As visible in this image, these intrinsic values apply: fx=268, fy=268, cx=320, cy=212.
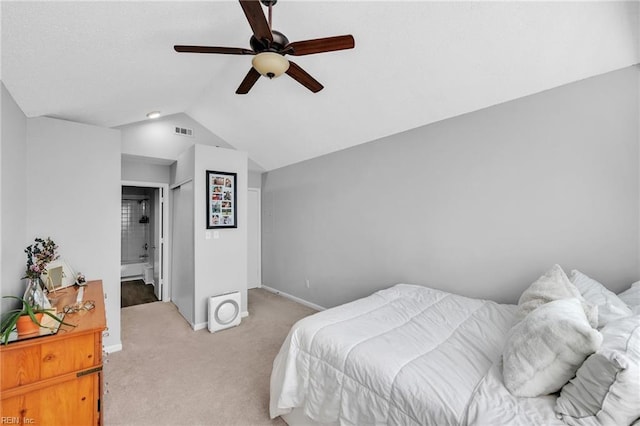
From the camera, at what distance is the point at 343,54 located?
2398mm

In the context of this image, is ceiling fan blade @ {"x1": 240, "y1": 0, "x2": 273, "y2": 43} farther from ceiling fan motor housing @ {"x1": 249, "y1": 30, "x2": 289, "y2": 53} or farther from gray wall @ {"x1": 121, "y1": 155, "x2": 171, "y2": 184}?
gray wall @ {"x1": 121, "y1": 155, "x2": 171, "y2": 184}

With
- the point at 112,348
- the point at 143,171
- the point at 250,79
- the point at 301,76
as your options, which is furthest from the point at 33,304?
the point at 143,171

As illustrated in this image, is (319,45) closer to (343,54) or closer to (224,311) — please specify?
(343,54)

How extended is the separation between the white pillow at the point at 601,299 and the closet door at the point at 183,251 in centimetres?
373

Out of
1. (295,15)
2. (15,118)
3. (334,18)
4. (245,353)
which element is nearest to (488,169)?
(334,18)

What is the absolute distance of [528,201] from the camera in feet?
7.40

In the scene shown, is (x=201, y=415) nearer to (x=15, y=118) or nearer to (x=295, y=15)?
(x=15, y=118)

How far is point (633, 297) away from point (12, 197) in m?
4.26

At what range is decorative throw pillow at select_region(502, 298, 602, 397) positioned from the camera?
103 cm

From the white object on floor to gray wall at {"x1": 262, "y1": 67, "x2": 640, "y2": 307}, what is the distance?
1.29 meters

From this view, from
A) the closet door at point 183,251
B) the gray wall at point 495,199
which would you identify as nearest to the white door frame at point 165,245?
the closet door at point 183,251

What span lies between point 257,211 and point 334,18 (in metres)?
3.88

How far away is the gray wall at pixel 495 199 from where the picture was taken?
6.29 feet

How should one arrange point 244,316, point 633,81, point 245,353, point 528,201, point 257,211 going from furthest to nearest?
point 257,211, point 244,316, point 245,353, point 528,201, point 633,81
